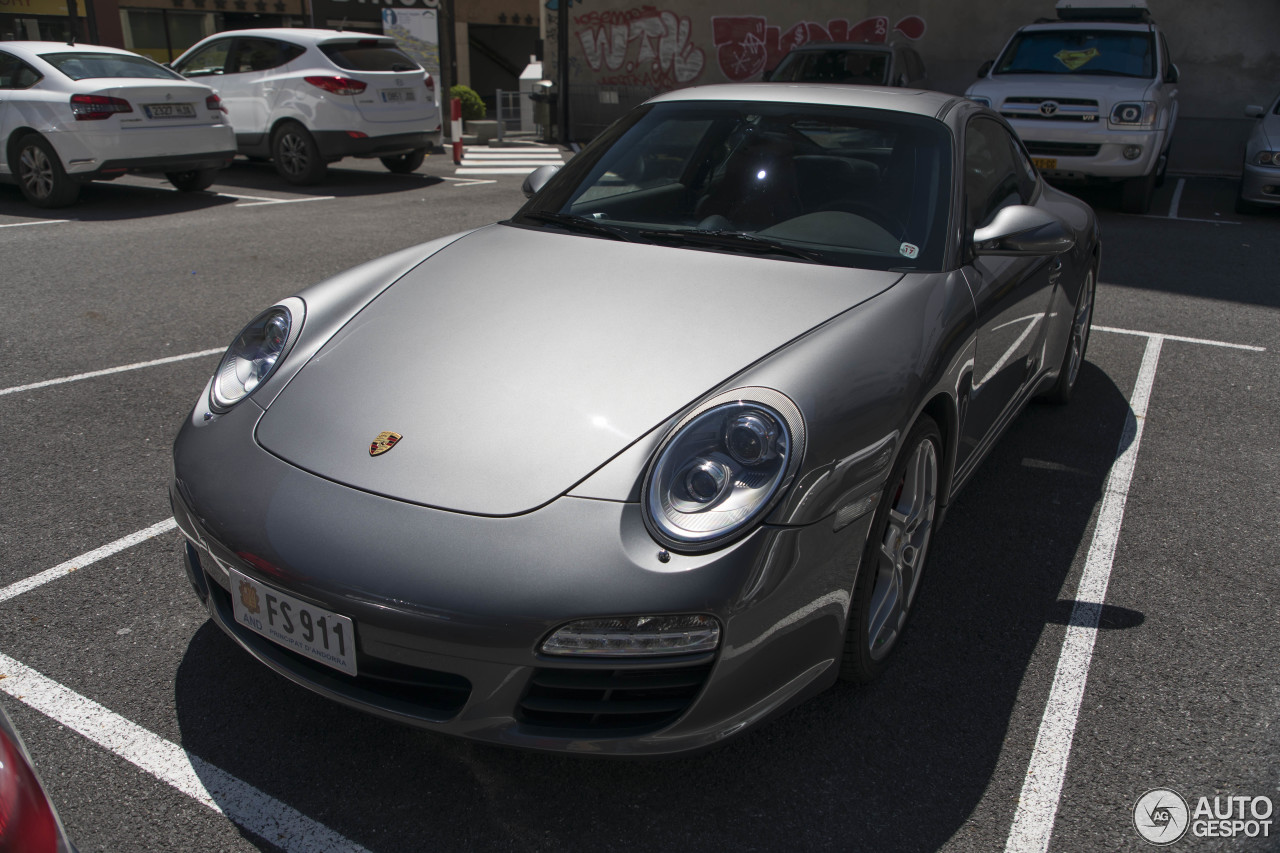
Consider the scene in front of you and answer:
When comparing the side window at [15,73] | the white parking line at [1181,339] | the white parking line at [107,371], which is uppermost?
the side window at [15,73]

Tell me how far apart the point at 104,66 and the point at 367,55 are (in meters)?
2.80

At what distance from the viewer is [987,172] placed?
342 cm

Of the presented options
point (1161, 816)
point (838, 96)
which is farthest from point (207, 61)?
point (1161, 816)

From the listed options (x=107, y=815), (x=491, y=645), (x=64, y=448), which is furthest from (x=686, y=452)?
(x=64, y=448)

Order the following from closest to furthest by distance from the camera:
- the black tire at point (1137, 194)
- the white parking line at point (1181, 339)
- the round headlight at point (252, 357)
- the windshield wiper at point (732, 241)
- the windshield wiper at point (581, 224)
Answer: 1. the round headlight at point (252, 357)
2. the windshield wiper at point (732, 241)
3. the windshield wiper at point (581, 224)
4. the white parking line at point (1181, 339)
5. the black tire at point (1137, 194)

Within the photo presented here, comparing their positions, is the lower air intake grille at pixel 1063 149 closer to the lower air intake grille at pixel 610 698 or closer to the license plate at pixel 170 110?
the license plate at pixel 170 110

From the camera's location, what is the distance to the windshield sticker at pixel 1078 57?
1030cm

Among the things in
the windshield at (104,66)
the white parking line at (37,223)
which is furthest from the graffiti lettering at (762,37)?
the white parking line at (37,223)

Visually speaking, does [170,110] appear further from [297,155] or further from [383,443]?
[383,443]

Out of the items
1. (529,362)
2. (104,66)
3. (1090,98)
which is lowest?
(529,362)

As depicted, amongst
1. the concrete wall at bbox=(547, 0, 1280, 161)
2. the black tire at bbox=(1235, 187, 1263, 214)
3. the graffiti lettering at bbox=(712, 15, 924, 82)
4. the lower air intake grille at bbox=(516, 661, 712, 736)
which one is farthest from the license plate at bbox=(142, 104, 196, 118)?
the black tire at bbox=(1235, 187, 1263, 214)

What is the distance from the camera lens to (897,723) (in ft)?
7.86

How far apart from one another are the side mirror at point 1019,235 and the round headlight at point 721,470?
3.86 feet

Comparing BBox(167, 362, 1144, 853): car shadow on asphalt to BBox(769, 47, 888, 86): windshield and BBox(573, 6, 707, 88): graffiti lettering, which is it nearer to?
BBox(769, 47, 888, 86): windshield
